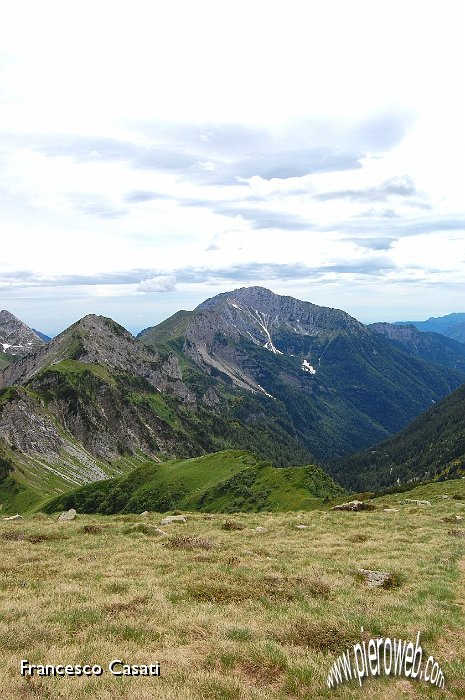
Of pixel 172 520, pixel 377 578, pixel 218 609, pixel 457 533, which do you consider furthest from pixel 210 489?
pixel 218 609

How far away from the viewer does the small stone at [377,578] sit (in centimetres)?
2103

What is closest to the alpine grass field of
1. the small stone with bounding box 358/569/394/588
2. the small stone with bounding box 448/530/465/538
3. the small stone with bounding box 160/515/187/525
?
the small stone with bounding box 358/569/394/588

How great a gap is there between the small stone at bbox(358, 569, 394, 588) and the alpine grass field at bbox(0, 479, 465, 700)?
0.38 meters

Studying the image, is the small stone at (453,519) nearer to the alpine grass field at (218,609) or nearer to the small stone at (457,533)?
the small stone at (457,533)

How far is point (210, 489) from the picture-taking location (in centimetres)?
9262

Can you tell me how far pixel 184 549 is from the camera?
2633 cm

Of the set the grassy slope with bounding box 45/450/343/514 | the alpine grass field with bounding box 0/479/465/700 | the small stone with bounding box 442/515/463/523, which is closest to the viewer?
the alpine grass field with bounding box 0/479/465/700

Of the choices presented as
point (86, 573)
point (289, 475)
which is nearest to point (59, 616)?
point (86, 573)

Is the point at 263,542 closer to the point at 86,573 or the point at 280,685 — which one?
the point at 86,573

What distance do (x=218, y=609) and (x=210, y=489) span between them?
79198 mm

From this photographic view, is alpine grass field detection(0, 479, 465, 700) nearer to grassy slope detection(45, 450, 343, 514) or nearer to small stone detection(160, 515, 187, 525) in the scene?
small stone detection(160, 515, 187, 525)

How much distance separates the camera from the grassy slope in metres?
81.4

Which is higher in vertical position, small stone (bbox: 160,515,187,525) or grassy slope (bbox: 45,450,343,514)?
small stone (bbox: 160,515,187,525)

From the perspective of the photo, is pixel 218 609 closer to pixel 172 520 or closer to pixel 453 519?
pixel 172 520
